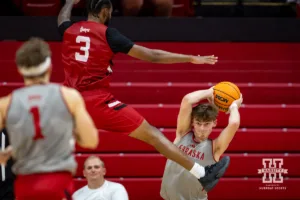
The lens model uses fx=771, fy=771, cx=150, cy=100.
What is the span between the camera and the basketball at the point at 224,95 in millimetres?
6387

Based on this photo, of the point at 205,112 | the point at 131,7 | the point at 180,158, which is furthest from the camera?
the point at 131,7

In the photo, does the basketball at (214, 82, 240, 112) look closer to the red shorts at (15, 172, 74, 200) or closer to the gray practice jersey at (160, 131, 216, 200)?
the gray practice jersey at (160, 131, 216, 200)

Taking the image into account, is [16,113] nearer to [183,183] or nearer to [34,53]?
[34,53]

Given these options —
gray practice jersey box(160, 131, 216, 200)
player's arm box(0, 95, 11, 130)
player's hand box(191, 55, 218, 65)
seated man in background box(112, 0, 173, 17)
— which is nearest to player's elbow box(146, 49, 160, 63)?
player's hand box(191, 55, 218, 65)

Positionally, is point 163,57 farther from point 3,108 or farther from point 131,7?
point 131,7

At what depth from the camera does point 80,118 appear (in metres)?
4.38

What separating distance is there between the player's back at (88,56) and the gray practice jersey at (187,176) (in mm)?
935

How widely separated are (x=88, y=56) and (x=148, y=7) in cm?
260

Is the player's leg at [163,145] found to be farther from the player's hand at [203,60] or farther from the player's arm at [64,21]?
the player's arm at [64,21]

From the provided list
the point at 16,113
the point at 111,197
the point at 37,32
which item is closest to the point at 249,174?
the point at 111,197

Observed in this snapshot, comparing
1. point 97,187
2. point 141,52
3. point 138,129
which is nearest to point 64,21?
point 141,52

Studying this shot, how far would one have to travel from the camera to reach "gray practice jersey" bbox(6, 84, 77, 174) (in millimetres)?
4324

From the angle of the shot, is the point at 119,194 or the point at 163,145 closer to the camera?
the point at 163,145

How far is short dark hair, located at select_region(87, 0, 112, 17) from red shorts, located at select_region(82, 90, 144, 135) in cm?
66
